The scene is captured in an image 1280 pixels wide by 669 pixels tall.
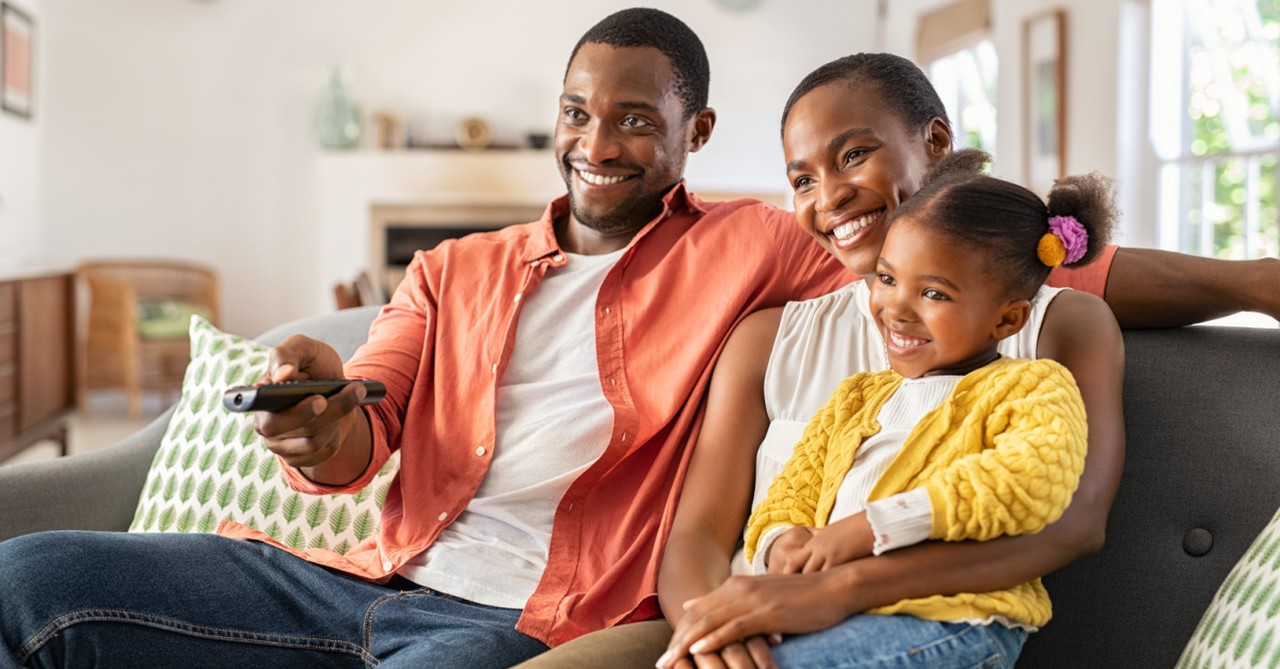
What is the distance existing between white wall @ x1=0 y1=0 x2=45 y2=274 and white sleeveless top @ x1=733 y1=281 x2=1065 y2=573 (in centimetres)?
560

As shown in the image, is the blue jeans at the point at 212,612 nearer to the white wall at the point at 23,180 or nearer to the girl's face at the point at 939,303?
the girl's face at the point at 939,303

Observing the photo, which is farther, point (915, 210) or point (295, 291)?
point (295, 291)

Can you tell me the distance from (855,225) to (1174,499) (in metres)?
0.52

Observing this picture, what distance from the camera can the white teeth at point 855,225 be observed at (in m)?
1.46

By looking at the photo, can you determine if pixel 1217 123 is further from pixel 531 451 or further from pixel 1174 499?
pixel 531 451

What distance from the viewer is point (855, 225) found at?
146 cm

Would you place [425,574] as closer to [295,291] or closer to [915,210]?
[915,210]

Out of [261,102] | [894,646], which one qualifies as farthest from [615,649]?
[261,102]

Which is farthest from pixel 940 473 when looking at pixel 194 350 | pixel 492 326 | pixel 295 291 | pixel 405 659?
pixel 295 291

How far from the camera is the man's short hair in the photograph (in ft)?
5.90

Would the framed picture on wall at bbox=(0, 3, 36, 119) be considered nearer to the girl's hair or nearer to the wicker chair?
the wicker chair

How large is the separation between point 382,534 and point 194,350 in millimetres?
578

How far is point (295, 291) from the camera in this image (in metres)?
7.38

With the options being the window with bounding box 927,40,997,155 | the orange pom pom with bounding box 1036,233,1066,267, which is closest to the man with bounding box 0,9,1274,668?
the orange pom pom with bounding box 1036,233,1066,267
